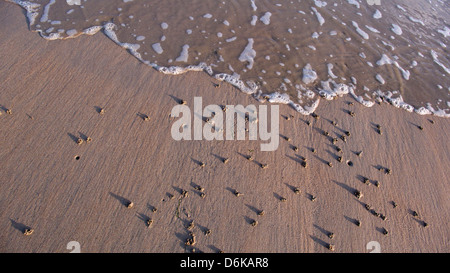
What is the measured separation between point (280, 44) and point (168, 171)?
539 cm

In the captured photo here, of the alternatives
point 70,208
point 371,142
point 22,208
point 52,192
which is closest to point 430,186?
point 371,142

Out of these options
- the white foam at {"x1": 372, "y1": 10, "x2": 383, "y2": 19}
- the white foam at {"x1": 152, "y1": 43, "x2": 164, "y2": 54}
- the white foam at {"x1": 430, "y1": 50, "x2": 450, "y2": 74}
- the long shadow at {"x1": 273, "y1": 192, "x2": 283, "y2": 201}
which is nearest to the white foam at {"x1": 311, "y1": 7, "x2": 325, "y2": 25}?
the white foam at {"x1": 372, "y1": 10, "x2": 383, "y2": 19}

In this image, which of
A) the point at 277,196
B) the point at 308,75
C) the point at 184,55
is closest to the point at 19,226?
the point at 277,196

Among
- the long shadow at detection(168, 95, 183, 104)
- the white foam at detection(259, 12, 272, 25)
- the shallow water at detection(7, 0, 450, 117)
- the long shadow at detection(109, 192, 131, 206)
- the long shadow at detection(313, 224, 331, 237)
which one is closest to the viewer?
the long shadow at detection(109, 192, 131, 206)

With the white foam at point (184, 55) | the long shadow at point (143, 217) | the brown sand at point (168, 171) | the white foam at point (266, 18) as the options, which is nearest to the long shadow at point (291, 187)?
the brown sand at point (168, 171)

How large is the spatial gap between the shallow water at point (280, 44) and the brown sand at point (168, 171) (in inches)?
23.1

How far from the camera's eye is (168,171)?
18.2 feet

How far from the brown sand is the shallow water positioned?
588mm

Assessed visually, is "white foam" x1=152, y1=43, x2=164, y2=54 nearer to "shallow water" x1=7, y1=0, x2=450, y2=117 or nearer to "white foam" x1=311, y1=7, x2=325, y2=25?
"shallow water" x1=7, y1=0, x2=450, y2=117

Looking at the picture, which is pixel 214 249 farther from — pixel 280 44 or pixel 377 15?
pixel 377 15

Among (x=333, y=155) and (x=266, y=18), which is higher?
(x=266, y=18)

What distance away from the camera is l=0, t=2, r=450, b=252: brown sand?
194 inches

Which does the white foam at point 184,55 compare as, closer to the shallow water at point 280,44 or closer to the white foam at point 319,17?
the shallow water at point 280,44
